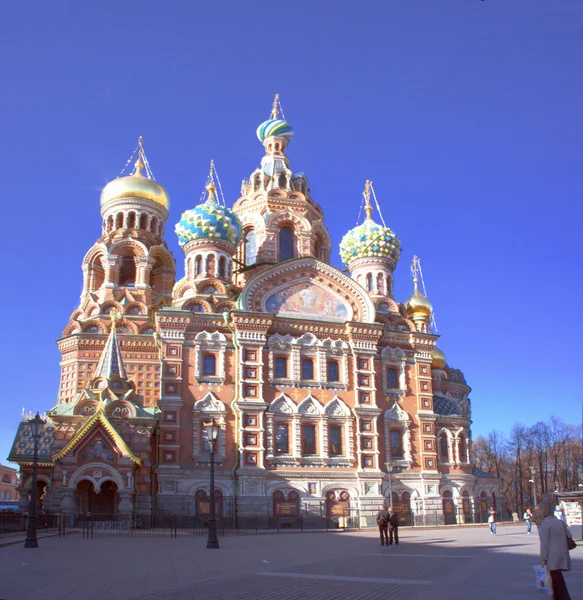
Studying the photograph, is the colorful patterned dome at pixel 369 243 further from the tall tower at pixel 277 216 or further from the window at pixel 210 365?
the window at pixel 210 365

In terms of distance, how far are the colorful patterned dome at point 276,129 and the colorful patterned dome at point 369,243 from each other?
8726mm

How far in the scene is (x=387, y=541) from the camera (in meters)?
18.3

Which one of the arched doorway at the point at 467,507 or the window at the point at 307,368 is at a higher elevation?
the window at the point at 307,368

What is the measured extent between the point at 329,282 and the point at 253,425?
27.8ft

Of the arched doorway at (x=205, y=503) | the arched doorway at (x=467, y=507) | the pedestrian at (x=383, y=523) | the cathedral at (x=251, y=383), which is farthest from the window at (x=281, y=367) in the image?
the pedestrian at (x=383, y=523)

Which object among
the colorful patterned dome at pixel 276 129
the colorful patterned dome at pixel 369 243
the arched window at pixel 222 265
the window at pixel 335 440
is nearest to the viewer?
the window at pixel 335 440

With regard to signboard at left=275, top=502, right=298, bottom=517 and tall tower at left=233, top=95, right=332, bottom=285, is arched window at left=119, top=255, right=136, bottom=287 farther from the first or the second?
signboard at left=275, top=502, right=298, bottom=517

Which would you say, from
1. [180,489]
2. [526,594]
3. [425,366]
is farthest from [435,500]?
[526,594]

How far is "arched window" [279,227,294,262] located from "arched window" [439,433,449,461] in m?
12.9

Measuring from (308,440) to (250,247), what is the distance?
1293 cm

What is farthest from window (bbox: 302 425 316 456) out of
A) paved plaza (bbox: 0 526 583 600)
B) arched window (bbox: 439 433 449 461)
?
paved plaza (bbox: 0 526 583 600)

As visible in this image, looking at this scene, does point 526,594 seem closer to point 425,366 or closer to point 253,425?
point 253,425

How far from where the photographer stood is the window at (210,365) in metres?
31.5

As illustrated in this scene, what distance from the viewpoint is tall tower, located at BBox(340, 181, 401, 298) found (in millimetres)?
38094
